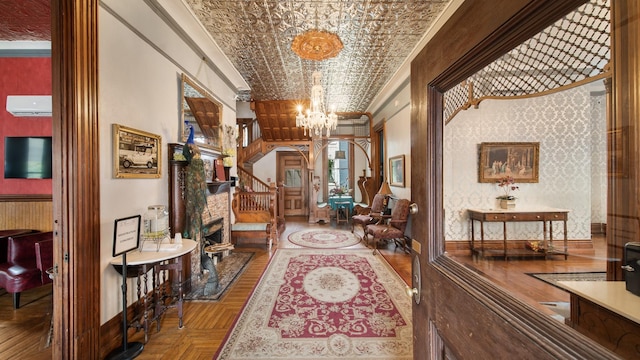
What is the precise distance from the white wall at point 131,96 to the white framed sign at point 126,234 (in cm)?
8

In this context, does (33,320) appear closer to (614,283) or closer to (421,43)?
(614,283)

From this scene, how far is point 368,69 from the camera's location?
14.5 ft

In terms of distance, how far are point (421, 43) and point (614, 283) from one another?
374 cm

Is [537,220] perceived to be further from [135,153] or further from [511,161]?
[135,153]

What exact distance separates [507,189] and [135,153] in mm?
3676

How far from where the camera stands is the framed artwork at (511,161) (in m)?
1.48

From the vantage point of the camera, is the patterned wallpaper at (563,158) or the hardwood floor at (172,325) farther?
the hardwood floor at (172,325)

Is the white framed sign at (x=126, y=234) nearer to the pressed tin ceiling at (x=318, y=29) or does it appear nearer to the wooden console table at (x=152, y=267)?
the wooden console table at (x=152, y=267)

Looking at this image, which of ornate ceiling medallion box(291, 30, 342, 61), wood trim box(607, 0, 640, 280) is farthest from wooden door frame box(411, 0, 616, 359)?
ornate ceiling medallion box(291, 30, 342, 61)

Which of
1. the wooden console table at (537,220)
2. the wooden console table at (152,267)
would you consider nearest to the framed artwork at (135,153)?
the wooden console table at (152,267)

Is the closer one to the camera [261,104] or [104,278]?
[104,278]

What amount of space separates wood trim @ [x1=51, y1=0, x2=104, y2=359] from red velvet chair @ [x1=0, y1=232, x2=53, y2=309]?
4.97 ft

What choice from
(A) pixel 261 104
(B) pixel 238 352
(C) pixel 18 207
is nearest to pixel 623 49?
(B) pixel 238 352

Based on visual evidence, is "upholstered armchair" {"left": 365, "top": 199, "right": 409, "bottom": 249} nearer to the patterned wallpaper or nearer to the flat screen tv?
the patterned wallpaper
